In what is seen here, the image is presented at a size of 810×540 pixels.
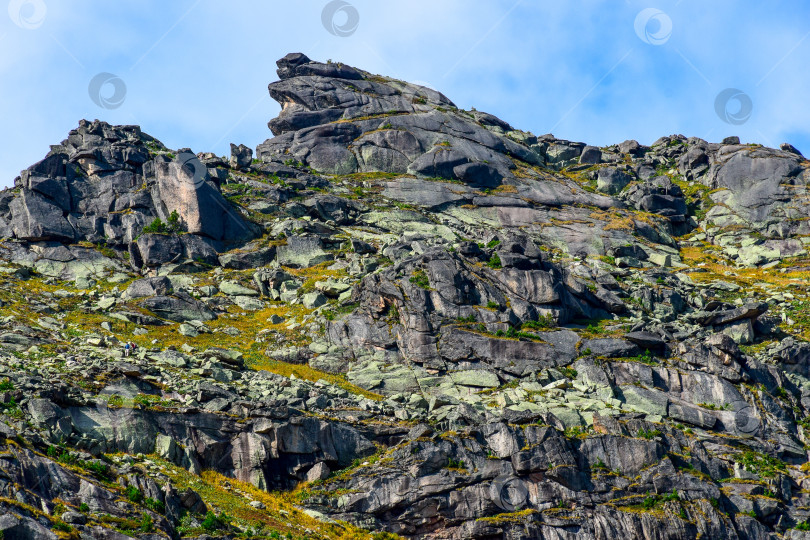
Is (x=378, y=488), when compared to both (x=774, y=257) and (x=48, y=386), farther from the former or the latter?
(x=774, y=257)

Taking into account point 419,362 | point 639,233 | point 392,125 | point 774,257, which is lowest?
point 419,362

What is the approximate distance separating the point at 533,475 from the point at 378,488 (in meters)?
7.86

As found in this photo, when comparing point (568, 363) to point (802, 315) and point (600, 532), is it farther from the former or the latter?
point (802, 315)

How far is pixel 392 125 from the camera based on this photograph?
98938 millimetres

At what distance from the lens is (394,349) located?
49312 millimetres

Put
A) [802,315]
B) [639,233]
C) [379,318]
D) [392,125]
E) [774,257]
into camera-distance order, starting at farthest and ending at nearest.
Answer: [392,125], [639,233], [774,257], [802,315], [379,318]

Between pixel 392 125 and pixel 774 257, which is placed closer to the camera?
pixel 774 257

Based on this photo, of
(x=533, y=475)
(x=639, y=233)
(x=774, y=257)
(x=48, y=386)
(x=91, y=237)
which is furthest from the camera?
(x=639, y=233)

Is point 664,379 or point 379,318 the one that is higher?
point 379,318

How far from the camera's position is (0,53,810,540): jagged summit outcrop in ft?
109

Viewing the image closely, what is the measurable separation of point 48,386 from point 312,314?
938 inches

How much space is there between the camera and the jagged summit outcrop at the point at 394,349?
33125 millimetres

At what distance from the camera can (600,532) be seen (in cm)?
3334

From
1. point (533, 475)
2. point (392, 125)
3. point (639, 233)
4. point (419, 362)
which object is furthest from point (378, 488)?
point (392, 125)
